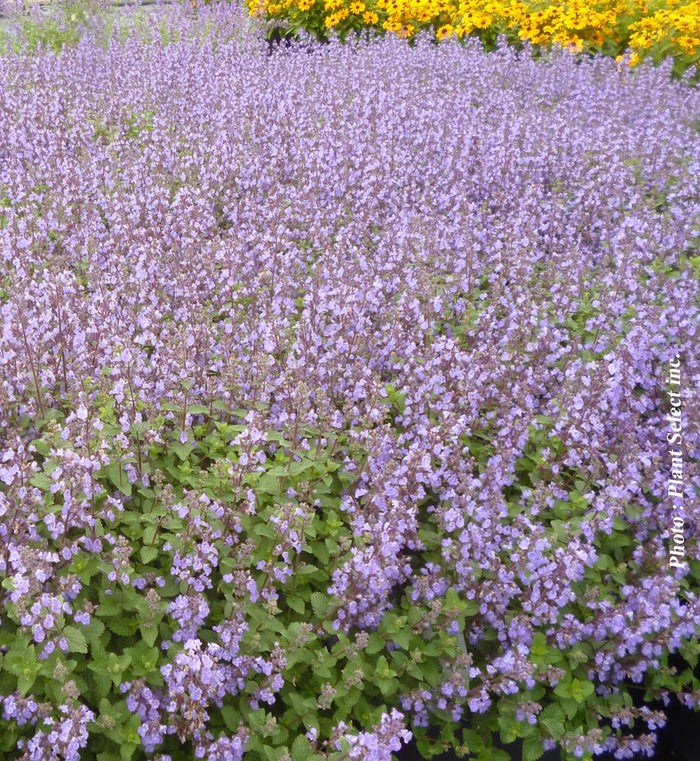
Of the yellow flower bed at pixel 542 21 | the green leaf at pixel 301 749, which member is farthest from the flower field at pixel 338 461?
the yellow flower bed at pixel 542 21

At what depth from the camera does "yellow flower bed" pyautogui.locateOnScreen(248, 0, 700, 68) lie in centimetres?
1111

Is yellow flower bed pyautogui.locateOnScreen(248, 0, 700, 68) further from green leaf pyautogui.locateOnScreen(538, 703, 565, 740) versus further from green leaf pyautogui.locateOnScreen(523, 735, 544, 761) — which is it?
green leaf pyautogui.locateOnScreen(523, 735, 544, 761)

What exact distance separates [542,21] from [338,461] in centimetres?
1098

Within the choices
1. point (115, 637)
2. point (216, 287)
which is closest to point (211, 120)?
point (216, 287)

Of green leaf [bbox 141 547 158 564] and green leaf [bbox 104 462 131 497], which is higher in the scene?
green leaf [bbox 104 462 131 497]

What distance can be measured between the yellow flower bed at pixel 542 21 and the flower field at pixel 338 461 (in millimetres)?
5671

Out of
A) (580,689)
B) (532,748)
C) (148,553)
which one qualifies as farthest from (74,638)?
(580,689)

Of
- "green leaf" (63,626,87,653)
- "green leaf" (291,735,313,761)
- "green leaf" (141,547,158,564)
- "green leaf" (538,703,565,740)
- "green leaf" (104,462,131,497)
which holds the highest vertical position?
"green leaf" (104,462,131,497)

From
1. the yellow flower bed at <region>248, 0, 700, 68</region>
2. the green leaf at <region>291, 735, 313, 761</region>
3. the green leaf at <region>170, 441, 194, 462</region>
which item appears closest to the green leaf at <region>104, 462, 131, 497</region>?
the green leaf at <region>170, 441, 194, 462</region>

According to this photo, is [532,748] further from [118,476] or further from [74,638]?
[118,476]

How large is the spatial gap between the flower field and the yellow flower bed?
5671 mm

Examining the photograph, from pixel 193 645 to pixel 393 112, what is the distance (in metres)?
6.77

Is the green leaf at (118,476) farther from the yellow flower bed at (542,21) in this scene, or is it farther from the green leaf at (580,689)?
the yellow flower bed at (542,21)

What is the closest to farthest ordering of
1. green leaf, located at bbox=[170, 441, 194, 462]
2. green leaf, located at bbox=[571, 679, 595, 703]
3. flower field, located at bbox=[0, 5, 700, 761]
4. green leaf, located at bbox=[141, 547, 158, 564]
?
flower field, located at bbox=[0, 5, 700, 761] → green leaf, located at bbox=[141, 547, 158, 564] → green leaf, located at bbox=[571, 679, 595, 703] → green leaf, located at bbox=[170, 441, 194, 462]
